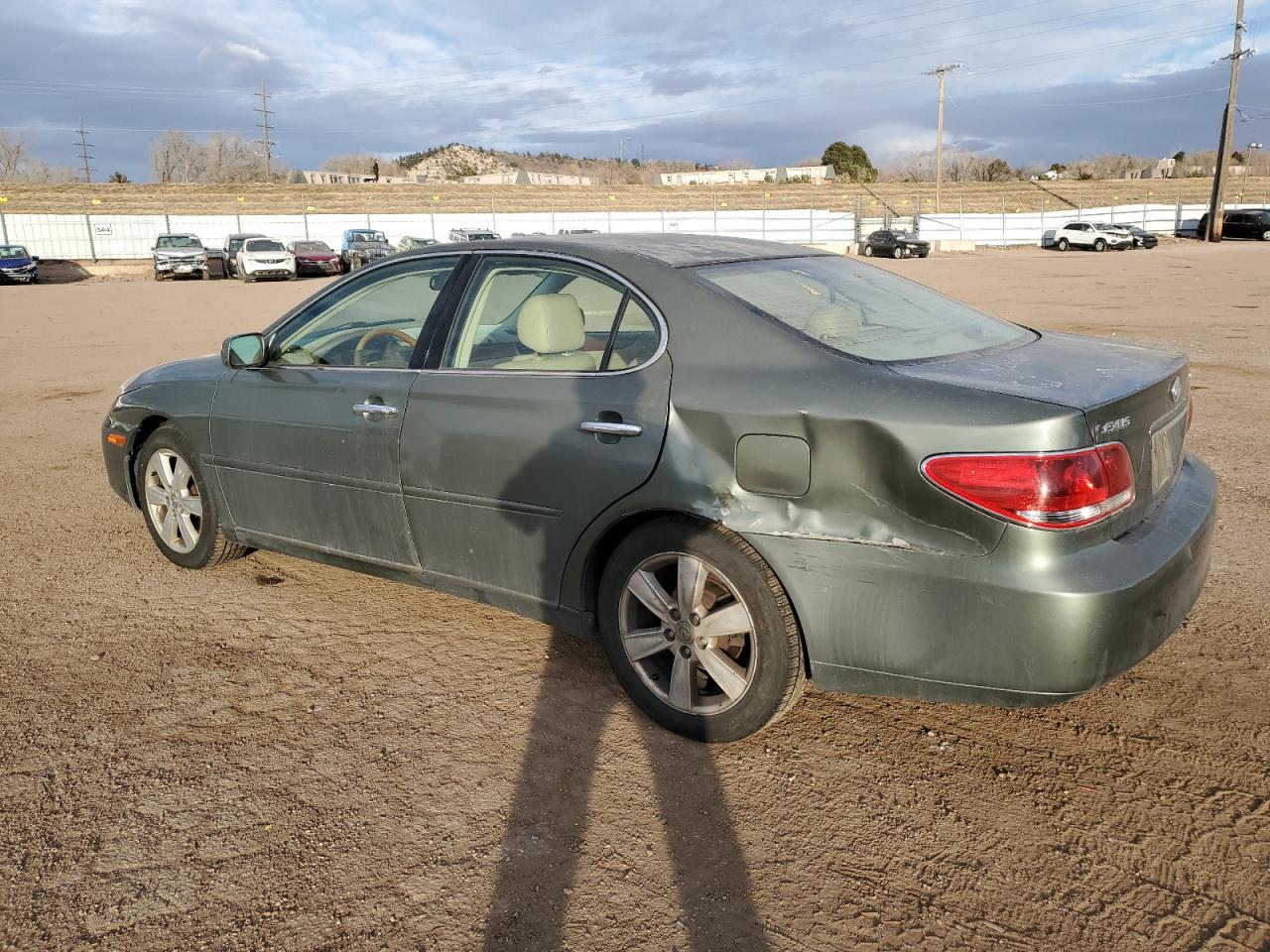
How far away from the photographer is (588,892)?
2.46 m

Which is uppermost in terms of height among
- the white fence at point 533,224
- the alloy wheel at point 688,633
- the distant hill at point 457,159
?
the distant hill at point 457,159

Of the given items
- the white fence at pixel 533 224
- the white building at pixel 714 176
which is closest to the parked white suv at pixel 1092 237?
the white fence at pixel 533 224

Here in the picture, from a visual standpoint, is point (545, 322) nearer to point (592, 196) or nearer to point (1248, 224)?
point (1248, 224)

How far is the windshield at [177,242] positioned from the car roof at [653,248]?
1379 inches

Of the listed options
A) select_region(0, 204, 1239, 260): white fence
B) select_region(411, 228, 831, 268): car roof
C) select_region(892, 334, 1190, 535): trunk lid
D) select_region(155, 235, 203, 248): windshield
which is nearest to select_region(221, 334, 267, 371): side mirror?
select_region(411, 228, 831, 268): car roof

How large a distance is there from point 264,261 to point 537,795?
3198 centimetres

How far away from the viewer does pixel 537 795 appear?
2893 millimetres

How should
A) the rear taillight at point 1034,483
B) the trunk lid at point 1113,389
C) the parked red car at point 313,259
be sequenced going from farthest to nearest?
the parked red car at point 313,259 < the trunk lid at point 1113,389 < the rear taillight at point 1034,483

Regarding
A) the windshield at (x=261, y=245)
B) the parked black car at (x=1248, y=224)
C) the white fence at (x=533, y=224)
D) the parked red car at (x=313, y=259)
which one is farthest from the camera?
the parked black car at (x=1248, y=224)

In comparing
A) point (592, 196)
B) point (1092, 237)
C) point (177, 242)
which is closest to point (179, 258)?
point (177, 242)

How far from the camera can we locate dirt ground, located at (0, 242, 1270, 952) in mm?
2365

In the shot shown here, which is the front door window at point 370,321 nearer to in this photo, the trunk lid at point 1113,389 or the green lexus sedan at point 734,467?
the green lexus sedan at point 734,467

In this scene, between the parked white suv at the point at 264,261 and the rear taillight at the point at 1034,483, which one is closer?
the rear taillight at the point at 1034,483

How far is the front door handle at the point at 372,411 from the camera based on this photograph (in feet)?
12.2
